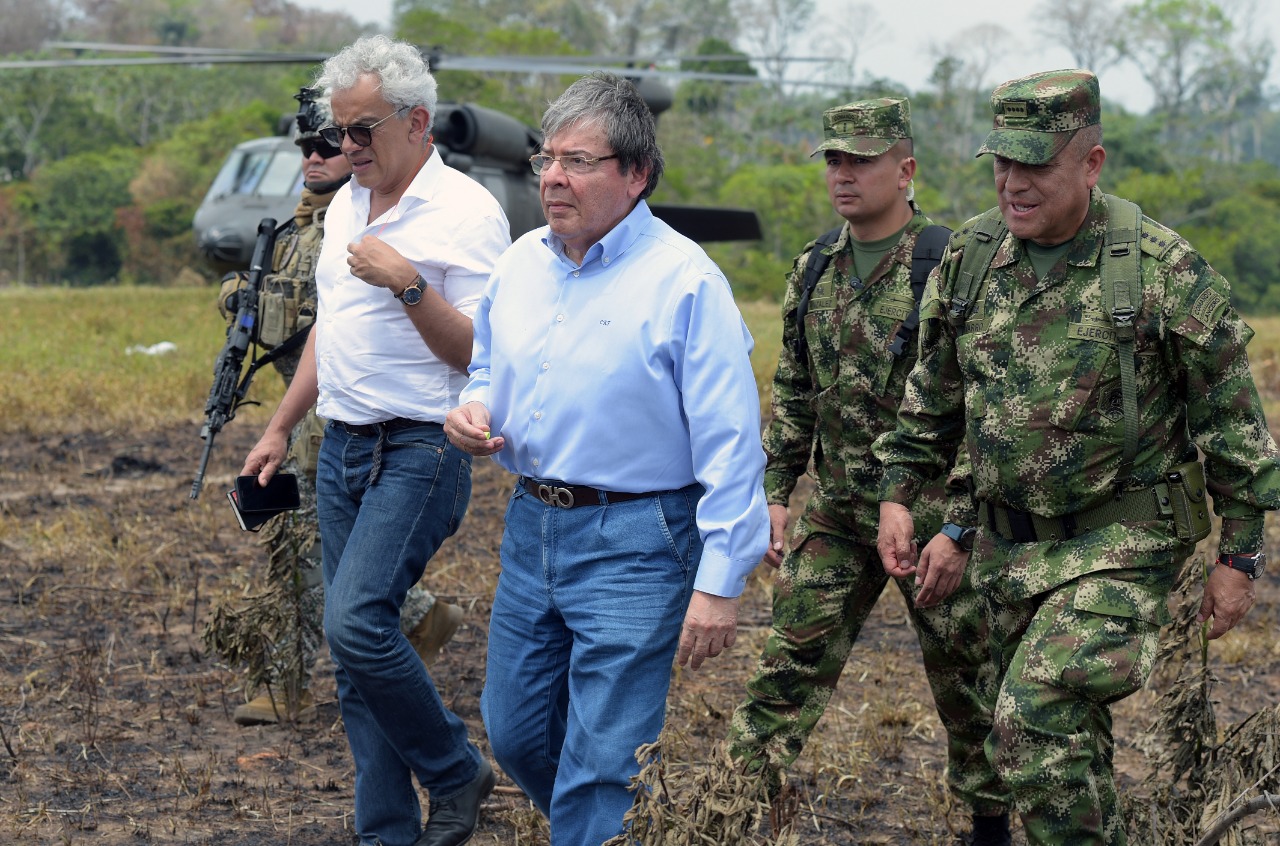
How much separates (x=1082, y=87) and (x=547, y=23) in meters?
83.5

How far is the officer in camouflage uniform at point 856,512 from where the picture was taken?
448 centimetres

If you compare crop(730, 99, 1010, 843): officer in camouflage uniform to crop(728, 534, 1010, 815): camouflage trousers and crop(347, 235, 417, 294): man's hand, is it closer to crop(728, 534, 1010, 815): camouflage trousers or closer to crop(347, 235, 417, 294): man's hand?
crop(728, 534, 1010, 815): camouflage trousers

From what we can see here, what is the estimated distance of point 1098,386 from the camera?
3596mm

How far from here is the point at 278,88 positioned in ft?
198

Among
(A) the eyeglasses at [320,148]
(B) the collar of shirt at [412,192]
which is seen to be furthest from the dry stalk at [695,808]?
(A) the eyeglasses at [320,148]

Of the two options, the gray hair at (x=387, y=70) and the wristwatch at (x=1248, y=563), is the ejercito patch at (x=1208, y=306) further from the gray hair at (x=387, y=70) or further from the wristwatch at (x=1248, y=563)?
the gray hair at (x=387, y=70)

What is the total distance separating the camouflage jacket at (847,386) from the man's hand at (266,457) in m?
1.48

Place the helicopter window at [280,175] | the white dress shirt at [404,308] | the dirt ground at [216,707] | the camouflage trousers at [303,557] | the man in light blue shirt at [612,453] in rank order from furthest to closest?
the helicopter window at [280,175]
the camouflage trousers at [303,557]
the dirt ground at [216,707]
the white dress shirt at [404,308]
the man in light blue shirt at [612,453]

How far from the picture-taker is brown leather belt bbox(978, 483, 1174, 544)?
11.9 ft

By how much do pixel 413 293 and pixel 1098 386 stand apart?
1.70 m

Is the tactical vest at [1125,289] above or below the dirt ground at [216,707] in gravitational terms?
above

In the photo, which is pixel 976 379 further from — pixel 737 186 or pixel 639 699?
pixel 737 186

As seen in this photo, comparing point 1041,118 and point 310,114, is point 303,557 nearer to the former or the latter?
point 310,114

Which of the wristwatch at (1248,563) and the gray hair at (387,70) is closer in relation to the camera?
the wristwatch at (1248,563)
